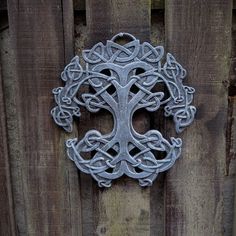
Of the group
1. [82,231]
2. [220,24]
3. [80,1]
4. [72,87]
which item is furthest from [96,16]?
[82,231]

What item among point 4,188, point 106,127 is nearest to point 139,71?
point 106,127

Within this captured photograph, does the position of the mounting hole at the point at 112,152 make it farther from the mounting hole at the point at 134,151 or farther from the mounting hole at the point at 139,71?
the mounting hole at the point at 139,71

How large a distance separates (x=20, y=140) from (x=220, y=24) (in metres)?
0.54

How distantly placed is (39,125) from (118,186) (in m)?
0.24

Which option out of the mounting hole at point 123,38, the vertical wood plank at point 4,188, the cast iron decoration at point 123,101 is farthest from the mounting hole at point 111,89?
the vertical wood plank at point 4,188

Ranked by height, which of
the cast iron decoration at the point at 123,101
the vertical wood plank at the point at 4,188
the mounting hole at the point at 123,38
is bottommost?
the vertical wood plank at the point at 4,188

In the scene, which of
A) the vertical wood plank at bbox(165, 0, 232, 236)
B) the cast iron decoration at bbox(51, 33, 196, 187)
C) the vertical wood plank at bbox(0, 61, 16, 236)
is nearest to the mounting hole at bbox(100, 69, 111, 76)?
the cast iron decoration at bbox(51, 33, 196, 187)

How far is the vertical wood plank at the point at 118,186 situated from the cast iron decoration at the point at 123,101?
0.10 feet

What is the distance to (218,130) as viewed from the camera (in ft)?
2.91

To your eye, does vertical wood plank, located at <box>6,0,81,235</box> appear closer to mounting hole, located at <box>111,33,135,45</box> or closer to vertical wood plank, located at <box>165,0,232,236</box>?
mounting hole, located at <box>111,33,135,45</box>

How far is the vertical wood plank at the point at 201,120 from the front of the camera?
2.75ft

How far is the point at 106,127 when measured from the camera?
0.89 metres

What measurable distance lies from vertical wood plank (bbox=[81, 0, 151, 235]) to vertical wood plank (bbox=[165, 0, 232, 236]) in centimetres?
6

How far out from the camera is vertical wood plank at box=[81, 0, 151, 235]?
2.74 ft
